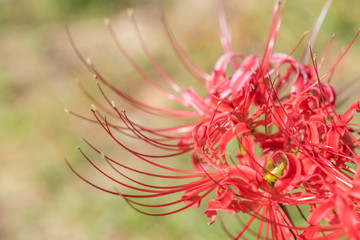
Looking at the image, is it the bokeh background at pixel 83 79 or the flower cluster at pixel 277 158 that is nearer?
the flower cluster at pixel 277 158

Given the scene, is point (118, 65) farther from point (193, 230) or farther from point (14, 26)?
point (193, 230)

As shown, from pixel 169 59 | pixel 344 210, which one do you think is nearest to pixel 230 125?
pixel 344 210

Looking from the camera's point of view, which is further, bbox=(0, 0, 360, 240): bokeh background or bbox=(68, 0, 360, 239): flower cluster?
bbox=(0, 0, 360, 240): bokeh background

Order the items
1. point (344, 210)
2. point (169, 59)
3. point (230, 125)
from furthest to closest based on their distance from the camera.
Answer: point (169, 59), point (230, 125), point (344, 210)

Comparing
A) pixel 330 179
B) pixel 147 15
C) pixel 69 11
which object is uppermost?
pixel 69 11

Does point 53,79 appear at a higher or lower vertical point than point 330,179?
higher

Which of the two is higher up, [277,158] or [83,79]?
[83,79]

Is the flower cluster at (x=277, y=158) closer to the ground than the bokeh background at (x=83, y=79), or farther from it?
closer to the ground

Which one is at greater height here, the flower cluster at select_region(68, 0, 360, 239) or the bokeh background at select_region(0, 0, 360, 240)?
the bokeh background at select_region(0, 0, 360, 240)
